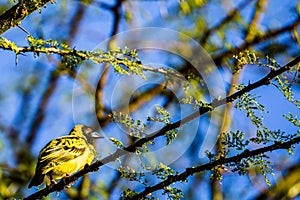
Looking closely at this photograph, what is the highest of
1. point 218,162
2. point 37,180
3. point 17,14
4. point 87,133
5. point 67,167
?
point 87,133

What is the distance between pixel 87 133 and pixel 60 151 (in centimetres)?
26

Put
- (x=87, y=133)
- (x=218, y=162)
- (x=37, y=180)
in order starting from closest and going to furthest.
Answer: (x=218, y=162)
(x=37, y=180)
(x=87, y=133)

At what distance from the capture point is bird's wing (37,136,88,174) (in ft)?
8.18

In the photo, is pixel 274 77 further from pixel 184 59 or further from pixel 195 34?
pixel 195 34

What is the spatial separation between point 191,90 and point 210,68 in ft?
1.52

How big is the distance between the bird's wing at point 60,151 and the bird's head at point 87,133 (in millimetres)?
60

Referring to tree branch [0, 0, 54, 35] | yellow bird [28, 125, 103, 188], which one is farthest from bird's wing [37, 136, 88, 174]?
tree branch [0, 0, 54, 35]

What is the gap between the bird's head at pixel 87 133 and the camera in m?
2.58

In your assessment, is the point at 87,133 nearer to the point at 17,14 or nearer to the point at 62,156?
the point at 62,156

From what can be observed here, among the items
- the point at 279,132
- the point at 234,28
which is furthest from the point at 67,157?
the point at 279,132

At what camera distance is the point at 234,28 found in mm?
2930

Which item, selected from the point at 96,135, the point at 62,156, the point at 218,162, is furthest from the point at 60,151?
the point at 218,162

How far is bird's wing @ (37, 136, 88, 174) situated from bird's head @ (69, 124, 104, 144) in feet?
0.20

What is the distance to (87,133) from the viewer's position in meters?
2.80
